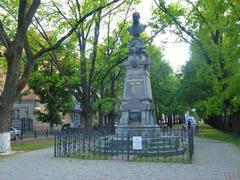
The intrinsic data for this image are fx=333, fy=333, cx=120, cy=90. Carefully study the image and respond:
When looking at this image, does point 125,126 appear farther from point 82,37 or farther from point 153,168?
point 82,37

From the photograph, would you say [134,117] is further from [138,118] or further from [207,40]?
[207,40]

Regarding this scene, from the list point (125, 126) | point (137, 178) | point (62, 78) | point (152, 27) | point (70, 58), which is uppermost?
point (152, 27)

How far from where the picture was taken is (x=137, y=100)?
56.8ft

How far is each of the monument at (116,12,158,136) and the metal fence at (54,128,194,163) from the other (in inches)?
30.3

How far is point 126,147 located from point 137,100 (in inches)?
119

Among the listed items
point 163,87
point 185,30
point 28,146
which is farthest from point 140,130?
point 163,87

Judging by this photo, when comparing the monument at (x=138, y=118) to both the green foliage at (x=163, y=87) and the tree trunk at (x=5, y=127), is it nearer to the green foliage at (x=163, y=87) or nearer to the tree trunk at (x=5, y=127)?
the tree trunk at (x=5, y=127)

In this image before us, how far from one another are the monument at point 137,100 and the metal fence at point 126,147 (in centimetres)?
77

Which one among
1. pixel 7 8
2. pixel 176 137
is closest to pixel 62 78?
pixel 7 8

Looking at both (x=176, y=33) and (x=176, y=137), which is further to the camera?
(x=176, y=33)

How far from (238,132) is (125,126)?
51.1ft

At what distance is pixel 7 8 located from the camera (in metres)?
25.0

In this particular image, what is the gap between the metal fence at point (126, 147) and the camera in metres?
14.1

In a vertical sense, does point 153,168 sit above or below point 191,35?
below
